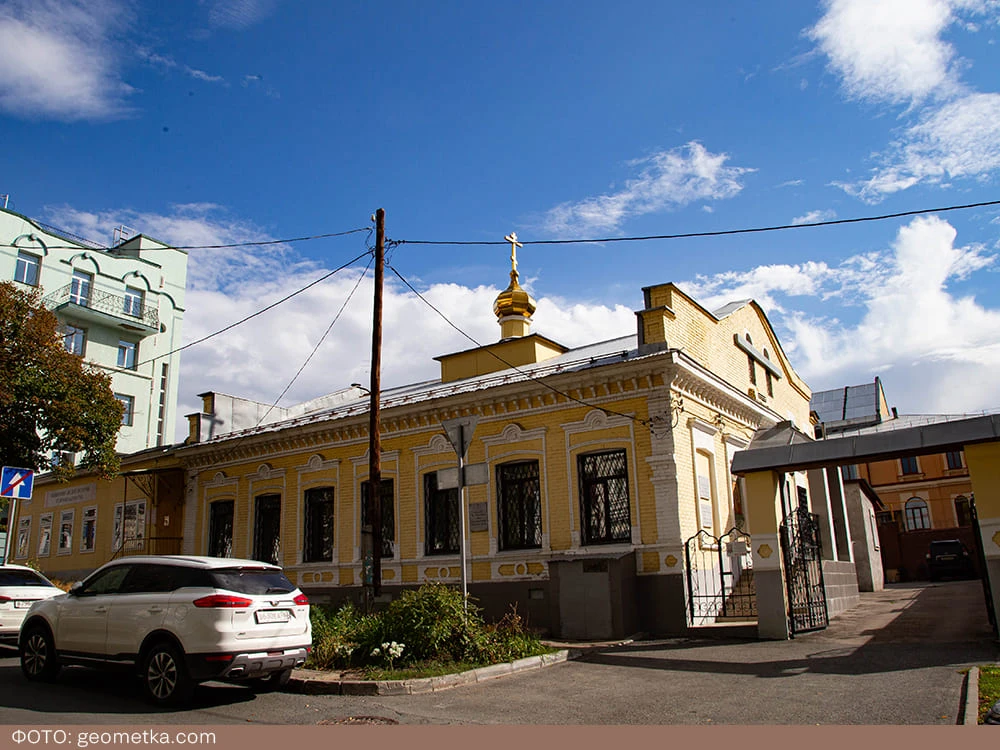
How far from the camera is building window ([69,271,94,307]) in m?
38.2

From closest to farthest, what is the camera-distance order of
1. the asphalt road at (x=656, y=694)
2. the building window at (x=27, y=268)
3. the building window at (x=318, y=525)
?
the asphalt road at (x=656, y=694)
the building window at (x=318, y=525)
the building window at (x=27, y=268)

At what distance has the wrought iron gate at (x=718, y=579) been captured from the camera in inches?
561

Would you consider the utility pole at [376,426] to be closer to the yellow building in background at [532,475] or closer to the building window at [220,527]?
the yellow building in background at [532,475]

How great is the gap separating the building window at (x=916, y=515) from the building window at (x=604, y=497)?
40372 millimetres

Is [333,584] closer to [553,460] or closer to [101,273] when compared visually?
[553,460]

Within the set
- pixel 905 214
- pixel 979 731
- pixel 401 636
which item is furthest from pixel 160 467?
pixel 979 731

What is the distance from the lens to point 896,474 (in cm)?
4991

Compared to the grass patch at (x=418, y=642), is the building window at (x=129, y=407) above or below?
above

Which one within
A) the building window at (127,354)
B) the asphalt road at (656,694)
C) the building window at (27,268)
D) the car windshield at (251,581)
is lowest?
the asphalt road at (656,694)

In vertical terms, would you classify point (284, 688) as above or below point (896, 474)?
below

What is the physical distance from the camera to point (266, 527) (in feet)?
71.2

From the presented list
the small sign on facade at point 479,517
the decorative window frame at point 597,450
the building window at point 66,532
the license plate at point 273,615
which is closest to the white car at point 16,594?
the license plate at point 273,615

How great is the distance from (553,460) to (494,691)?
7.75 m

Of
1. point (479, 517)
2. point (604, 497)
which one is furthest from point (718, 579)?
point (479, 517)
